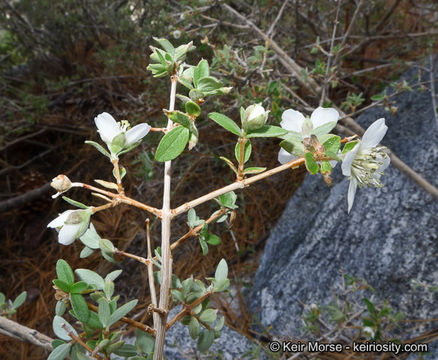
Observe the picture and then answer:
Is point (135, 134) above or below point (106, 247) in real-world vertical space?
above

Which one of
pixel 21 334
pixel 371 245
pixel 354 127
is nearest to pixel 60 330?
pixel 21 334

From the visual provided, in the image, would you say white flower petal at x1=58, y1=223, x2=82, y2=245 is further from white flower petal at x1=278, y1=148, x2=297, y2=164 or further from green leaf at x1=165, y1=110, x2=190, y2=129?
white flower petal at x1=278, y1=148, x2=297, y2=164

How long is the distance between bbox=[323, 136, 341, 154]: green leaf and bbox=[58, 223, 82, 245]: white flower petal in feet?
1.42

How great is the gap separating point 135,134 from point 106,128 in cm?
6

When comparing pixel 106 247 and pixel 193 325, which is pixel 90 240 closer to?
pixel 106 247

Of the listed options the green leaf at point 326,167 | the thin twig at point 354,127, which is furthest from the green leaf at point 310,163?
the thin twig at point 354,127

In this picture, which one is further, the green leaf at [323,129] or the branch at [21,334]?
the branch at [21,334]

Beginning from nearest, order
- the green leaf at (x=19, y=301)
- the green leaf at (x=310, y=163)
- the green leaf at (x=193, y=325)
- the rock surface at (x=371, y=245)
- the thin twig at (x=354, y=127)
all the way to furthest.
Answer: the green leaf at (x=310, y=163) < the green leaf at (x=193, y=325) < the green leaf at (x=19, y=301) < the thin twig at (x=354, y=127) < the rock surface at (x=371, y=245)

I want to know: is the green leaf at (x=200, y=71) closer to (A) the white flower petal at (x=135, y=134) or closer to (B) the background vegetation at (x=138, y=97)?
(A) the white flower petal at (x=135, y=134)

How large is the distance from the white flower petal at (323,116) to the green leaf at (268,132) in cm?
10

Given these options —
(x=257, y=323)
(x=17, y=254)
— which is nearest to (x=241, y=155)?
(x=257, y=323)

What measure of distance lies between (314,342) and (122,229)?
55.6 inches

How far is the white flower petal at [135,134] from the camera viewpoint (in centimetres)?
64

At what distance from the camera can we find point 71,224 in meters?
0.58
